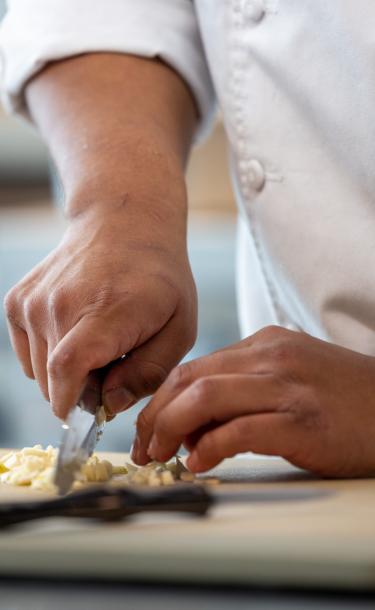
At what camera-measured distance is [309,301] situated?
888 mm

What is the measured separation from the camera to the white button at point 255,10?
0.91 metres

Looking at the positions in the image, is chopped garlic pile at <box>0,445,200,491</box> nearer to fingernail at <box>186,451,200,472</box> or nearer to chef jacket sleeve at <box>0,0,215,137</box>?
fingernail at <box>186,451,200,472</box>

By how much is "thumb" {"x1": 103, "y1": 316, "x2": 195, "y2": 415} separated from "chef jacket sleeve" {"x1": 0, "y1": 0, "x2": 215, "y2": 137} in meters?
0.32

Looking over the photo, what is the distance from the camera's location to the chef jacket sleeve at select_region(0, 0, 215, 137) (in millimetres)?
977

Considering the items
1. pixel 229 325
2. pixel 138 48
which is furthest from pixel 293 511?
pixel 229 325

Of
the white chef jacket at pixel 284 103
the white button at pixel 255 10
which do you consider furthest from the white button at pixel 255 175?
the white button at pixel 255 10

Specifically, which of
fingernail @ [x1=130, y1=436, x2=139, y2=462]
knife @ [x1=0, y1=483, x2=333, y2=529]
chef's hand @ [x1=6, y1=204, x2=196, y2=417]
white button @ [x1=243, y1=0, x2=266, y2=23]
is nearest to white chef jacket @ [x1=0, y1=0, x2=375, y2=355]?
white button @ [x1=243, y1=0, x2=266, y2=23]

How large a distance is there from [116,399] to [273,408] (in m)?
0.13

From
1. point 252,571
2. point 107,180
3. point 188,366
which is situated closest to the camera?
point 252,571

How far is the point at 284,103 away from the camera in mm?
899

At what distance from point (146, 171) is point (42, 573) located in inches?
17.2

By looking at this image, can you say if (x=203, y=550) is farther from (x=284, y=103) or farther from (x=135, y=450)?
(x=284, y=103)

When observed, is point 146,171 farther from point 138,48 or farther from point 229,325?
point 229,325

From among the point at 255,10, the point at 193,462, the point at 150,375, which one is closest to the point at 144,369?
the point at 150,375
